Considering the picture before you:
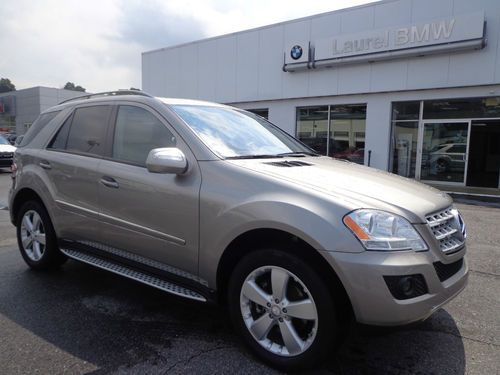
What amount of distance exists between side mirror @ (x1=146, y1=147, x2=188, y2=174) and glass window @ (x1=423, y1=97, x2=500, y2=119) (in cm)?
1263

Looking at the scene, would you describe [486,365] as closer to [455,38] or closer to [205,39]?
[455,38]

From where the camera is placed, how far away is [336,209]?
2.34 meters

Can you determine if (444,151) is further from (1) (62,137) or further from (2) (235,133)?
(1) (62,137)

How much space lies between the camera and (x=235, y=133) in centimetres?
346

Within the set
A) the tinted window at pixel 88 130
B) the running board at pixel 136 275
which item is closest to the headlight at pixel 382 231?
the running board at pixel 136 275

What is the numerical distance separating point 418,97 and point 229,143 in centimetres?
1202

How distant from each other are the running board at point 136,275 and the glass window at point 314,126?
1278 centimetres

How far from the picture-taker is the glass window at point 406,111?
13781 millimetres

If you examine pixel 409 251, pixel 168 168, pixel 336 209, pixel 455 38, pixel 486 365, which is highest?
pixel 455 38

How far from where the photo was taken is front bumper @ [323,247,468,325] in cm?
222

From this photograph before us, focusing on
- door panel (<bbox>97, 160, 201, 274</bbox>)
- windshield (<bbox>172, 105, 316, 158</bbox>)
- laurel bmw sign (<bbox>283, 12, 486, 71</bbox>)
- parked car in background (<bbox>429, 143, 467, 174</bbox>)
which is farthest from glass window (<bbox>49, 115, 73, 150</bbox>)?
parked car in background (<bbox>429, 143, 467, 174</bbox>)

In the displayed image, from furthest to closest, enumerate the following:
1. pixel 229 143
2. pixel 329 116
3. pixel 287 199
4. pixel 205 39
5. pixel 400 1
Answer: pixel 205 39 < pixel 329 116 < pixel 400 1 < pixel 229 143 < pixel 287 199

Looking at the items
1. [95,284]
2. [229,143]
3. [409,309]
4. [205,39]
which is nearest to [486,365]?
[409,309]

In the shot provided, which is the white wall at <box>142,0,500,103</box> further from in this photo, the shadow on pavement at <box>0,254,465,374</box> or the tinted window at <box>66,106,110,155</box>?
the tinted window at <box>66,106,110,155</box>
